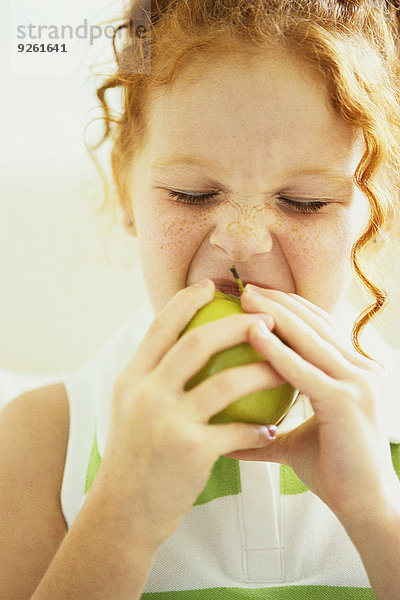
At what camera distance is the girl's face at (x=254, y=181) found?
0.71 metres

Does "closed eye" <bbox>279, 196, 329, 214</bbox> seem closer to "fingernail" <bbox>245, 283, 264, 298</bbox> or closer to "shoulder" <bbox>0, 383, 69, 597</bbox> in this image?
"fingernail" <bbox>245, 283, 264, 298</bbox>

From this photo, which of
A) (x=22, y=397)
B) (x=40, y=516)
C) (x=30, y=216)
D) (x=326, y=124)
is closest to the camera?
(x=326, y=124)

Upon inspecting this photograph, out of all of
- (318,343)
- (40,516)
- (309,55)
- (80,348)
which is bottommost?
(40,516)

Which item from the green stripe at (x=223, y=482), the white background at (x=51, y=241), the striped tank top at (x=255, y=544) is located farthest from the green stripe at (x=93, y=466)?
the white background at (x=51, y=241)

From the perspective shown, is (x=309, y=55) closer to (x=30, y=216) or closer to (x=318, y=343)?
(x=318, y=343)

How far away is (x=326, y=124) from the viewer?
2.37ft

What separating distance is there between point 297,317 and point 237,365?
0.08 m

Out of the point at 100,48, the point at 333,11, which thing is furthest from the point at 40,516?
the point at 100,48

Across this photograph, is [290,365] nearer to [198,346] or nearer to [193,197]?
[198,346]

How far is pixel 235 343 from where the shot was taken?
0.59m

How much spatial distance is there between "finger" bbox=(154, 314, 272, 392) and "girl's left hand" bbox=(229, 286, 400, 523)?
0.6 inches

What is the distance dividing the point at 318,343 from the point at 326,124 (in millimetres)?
255

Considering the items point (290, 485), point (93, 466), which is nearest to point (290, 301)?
point (290, 485)

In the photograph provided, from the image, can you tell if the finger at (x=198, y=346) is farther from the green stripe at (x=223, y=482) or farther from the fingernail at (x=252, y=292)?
the green stripe at (x=223, y=482)
